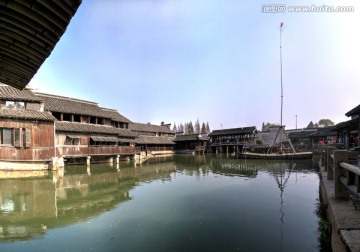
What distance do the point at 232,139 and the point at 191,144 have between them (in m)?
10.3

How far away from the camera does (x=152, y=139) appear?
49.7 m

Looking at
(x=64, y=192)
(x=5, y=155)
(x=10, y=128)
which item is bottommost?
(x=64, y=192)

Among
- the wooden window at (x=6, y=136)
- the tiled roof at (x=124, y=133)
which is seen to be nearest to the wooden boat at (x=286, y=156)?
the tiled roof at (x=124, y=133)

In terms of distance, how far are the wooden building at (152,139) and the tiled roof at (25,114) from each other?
2259 centimetres

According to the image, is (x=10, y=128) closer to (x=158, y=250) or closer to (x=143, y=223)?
(x=143, y=223)

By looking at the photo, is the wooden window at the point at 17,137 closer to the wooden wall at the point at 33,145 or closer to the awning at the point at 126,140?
the wooden wall at the point at 33,145

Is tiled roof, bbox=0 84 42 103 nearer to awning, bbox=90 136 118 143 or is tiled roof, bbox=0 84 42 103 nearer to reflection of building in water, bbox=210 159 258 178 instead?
awning, bbox=90 136 118 143

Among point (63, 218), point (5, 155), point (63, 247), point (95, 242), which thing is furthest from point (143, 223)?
point (5, 155)

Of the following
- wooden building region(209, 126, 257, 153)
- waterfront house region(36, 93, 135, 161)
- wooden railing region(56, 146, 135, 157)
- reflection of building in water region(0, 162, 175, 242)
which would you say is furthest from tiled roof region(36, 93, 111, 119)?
wooden building region(209, 126, 257, 153)

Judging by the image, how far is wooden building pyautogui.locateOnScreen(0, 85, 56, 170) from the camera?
19.3m

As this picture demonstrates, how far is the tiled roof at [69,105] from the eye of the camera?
25.8m

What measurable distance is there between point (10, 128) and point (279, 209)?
21216 mm

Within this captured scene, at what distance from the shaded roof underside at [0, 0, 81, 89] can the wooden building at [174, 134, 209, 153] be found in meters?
51.6

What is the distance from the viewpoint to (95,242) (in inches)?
275
